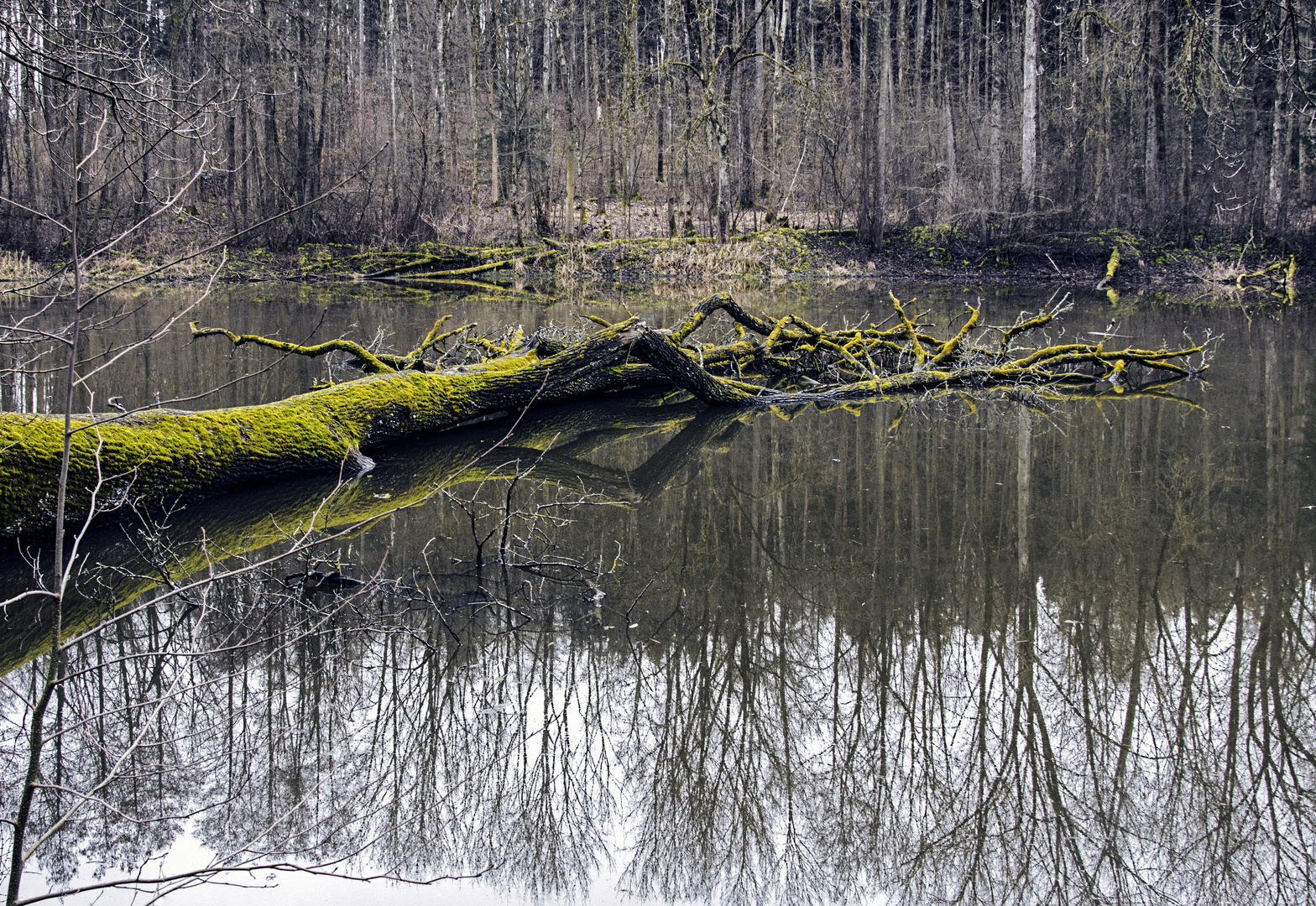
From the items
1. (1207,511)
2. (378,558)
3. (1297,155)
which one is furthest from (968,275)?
(378,558)

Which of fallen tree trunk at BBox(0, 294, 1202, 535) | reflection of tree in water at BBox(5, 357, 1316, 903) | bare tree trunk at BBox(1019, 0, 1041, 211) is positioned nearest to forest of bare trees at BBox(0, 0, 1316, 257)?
bare tree trunk at BBox(1019, 0, 1041, 211)

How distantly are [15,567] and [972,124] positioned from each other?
33.3 metres

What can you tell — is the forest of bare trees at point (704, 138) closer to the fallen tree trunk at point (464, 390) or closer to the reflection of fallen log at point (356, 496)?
the fallen tree trunk at point (464, 390)

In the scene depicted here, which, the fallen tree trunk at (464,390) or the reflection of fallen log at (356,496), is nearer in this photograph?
the reflection of fallen log at (356,496)

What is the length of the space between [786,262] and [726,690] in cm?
2518

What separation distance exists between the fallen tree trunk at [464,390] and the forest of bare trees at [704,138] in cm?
1487

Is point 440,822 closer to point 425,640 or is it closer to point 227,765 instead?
point 227,765

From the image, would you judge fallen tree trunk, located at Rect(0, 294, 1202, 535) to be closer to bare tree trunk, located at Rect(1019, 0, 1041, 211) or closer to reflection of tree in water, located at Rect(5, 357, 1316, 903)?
reflection of tree in water, located at Rect(5, 357, 1316, 903)

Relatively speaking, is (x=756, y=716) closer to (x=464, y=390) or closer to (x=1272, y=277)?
(x=464, y=390)

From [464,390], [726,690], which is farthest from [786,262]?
[726,690]

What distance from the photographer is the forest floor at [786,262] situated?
997 inches

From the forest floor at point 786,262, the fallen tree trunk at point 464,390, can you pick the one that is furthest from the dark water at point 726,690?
the forest floor at point 786,262

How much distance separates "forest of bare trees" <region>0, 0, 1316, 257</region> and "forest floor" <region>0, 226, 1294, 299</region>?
77 centimetres

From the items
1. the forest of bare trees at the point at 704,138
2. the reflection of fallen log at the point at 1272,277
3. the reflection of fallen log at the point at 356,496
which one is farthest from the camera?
the forest of bare trees at the point at 704,138
